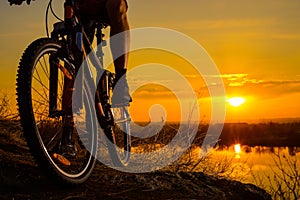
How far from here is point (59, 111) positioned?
4.41 m

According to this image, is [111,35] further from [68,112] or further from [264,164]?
[264,164]

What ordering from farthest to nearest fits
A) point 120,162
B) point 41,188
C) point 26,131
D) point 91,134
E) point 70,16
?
point 120,162, point 91,134, point 70,16, point 41,188, point 26,131

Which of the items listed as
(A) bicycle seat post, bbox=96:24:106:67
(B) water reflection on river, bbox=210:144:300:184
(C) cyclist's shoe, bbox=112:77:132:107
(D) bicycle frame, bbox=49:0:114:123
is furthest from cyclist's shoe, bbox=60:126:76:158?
(B) water reflection on river, bbox=210:144:300:184

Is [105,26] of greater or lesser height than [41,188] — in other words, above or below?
above

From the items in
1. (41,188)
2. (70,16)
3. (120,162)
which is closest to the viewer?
(41,188)

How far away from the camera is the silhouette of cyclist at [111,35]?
14.9ft

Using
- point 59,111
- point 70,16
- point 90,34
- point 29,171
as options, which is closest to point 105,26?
point 90,34

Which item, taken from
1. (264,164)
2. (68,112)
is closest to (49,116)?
(68,112)

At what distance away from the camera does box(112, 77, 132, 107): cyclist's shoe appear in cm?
520

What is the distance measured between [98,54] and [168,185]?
1.39 metres

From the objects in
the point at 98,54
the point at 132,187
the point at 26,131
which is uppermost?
the point at 98,54

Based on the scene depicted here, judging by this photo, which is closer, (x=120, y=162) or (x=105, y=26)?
(x=105, y=26)

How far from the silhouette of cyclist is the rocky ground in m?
0.35

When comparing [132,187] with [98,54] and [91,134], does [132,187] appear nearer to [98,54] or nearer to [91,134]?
[91,134]
